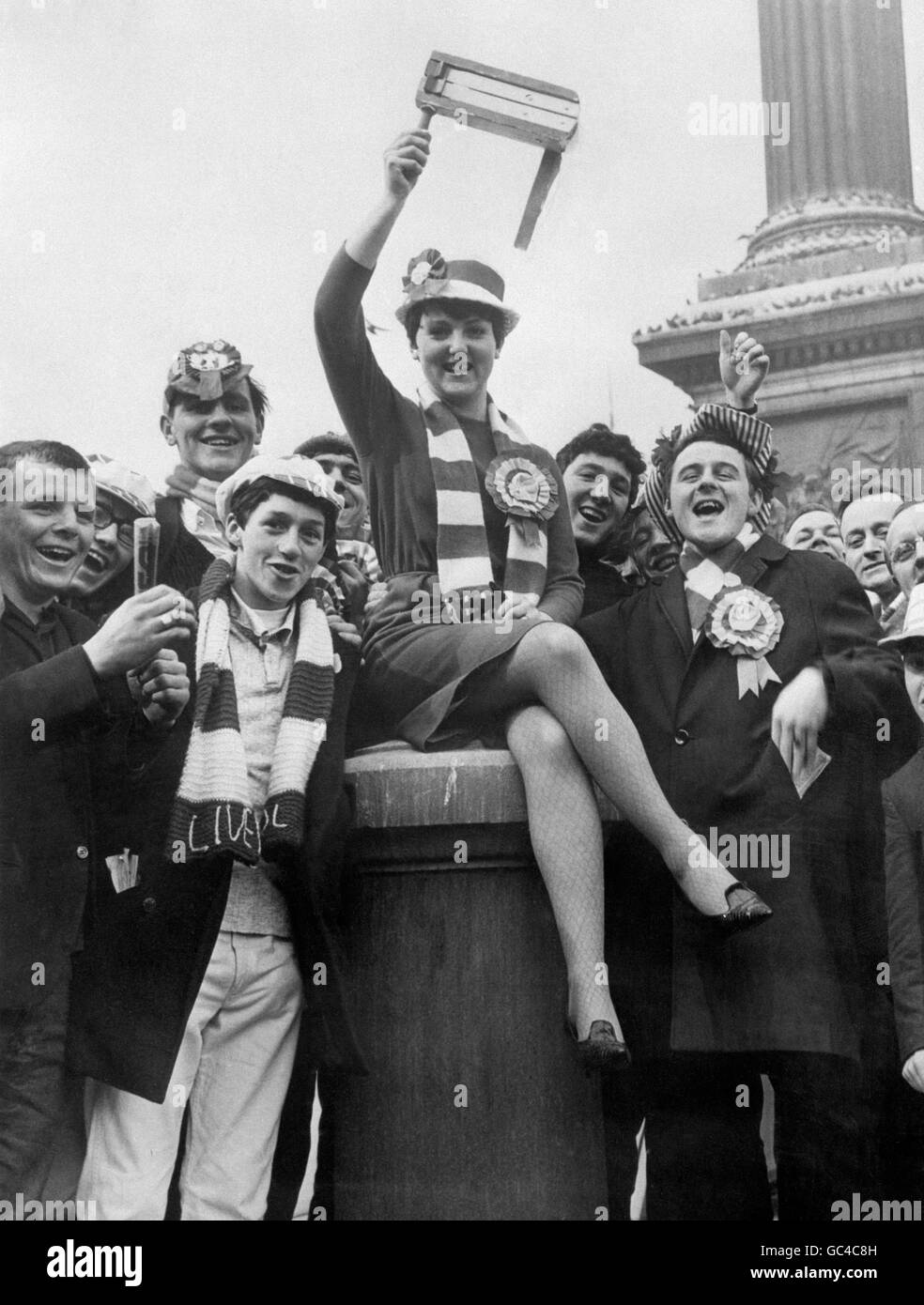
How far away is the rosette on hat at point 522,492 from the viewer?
4.55 metres

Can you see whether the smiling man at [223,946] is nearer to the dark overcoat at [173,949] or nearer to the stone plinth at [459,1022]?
the dark overcoat at [173,949]

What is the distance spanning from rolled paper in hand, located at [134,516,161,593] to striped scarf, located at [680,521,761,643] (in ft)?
4.22

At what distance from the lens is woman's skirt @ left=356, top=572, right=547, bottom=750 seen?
430 cm

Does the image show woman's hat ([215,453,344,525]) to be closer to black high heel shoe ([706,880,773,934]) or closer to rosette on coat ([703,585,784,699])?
rosette on coat ([703,585,784,699])

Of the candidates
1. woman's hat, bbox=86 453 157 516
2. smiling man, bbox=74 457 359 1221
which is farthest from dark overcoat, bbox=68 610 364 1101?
woman's hat, bbox=86 453 157 516

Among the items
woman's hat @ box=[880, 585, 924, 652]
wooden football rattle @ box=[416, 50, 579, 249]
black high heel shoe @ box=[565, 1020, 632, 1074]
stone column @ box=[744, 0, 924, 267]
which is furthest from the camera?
stone column @ box=[744, 0, 924, 267]

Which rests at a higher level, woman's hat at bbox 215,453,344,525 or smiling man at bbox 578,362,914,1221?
woman's hat at bbox 215,453,344,525

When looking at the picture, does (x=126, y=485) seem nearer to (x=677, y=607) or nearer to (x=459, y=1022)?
(x=677, y=607)

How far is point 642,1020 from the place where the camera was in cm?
419

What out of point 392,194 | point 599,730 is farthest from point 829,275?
point 599,730

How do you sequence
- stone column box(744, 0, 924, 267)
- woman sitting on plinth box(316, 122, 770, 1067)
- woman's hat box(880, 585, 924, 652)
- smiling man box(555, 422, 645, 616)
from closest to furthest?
woman sitting on plinth box(316, 122, 770, 1067) → woman's hat box(880, 585, 924, 652) → smiling man box(555, 422, 645, 616) → stone column box(744, 0, 924, 267)
